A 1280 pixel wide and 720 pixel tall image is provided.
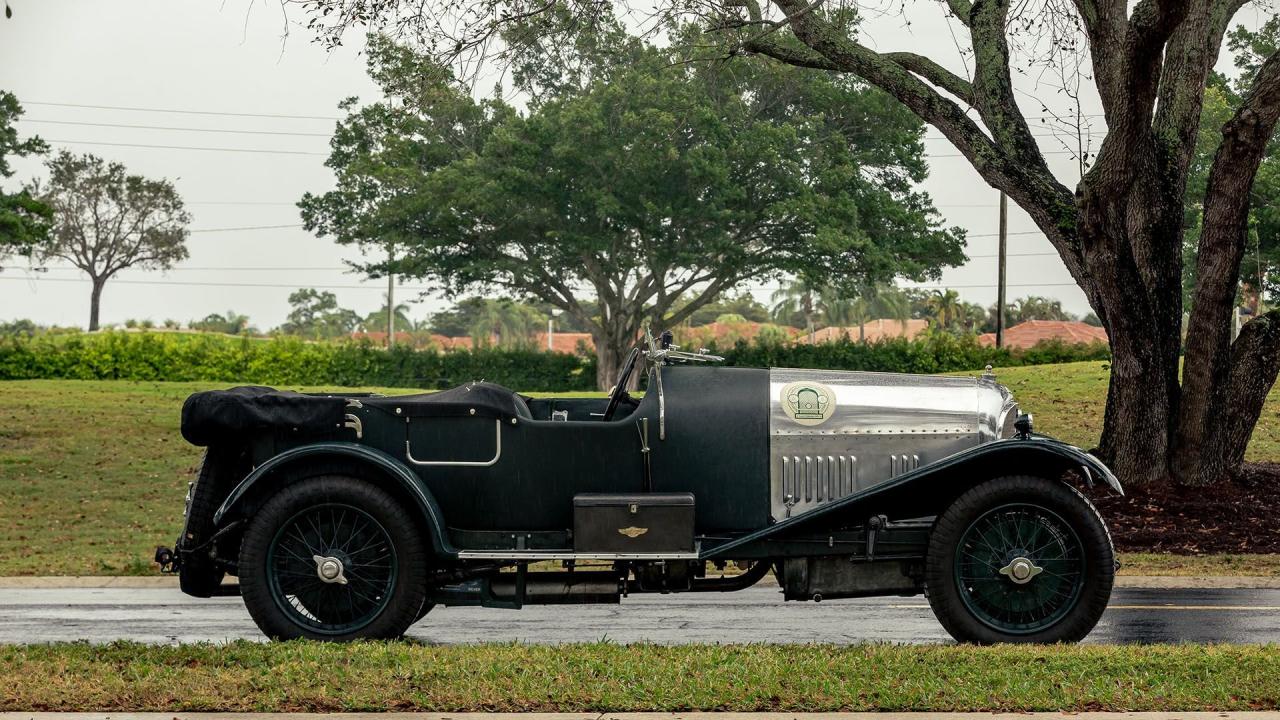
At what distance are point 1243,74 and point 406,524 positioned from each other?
1812 inches

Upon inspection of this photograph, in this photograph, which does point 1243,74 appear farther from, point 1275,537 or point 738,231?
point 1275,537

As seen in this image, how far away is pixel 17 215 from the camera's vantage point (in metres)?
23.0

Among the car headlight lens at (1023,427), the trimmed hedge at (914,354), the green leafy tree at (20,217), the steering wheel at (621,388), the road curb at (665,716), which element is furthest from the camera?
the trimmed hedge at (914,354)

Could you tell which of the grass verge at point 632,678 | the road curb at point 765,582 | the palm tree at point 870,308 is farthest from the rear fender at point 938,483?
the palm tree at point 870,308

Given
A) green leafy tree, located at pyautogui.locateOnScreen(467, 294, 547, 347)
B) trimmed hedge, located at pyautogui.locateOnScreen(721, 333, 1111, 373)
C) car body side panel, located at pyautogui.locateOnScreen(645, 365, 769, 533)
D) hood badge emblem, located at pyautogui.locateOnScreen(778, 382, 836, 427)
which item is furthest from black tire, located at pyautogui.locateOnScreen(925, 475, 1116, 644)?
green leafy tree, located at pyautogui.locateOnScreen(467, 294, 547, 347)

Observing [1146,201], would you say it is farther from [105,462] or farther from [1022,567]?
[105,462]

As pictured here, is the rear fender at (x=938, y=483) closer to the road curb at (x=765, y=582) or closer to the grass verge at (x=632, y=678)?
the grass verge at (x=632, y=678)

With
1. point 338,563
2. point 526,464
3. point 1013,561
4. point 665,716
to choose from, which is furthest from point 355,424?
point 1013,561

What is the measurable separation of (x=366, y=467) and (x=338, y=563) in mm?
507

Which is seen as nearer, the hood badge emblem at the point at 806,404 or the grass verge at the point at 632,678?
the grass verge at the point at 632,678

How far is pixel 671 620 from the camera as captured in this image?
817 centimetres

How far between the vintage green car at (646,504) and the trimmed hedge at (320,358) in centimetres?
3168

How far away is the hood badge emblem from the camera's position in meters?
7.05

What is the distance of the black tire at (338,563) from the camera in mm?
6820
